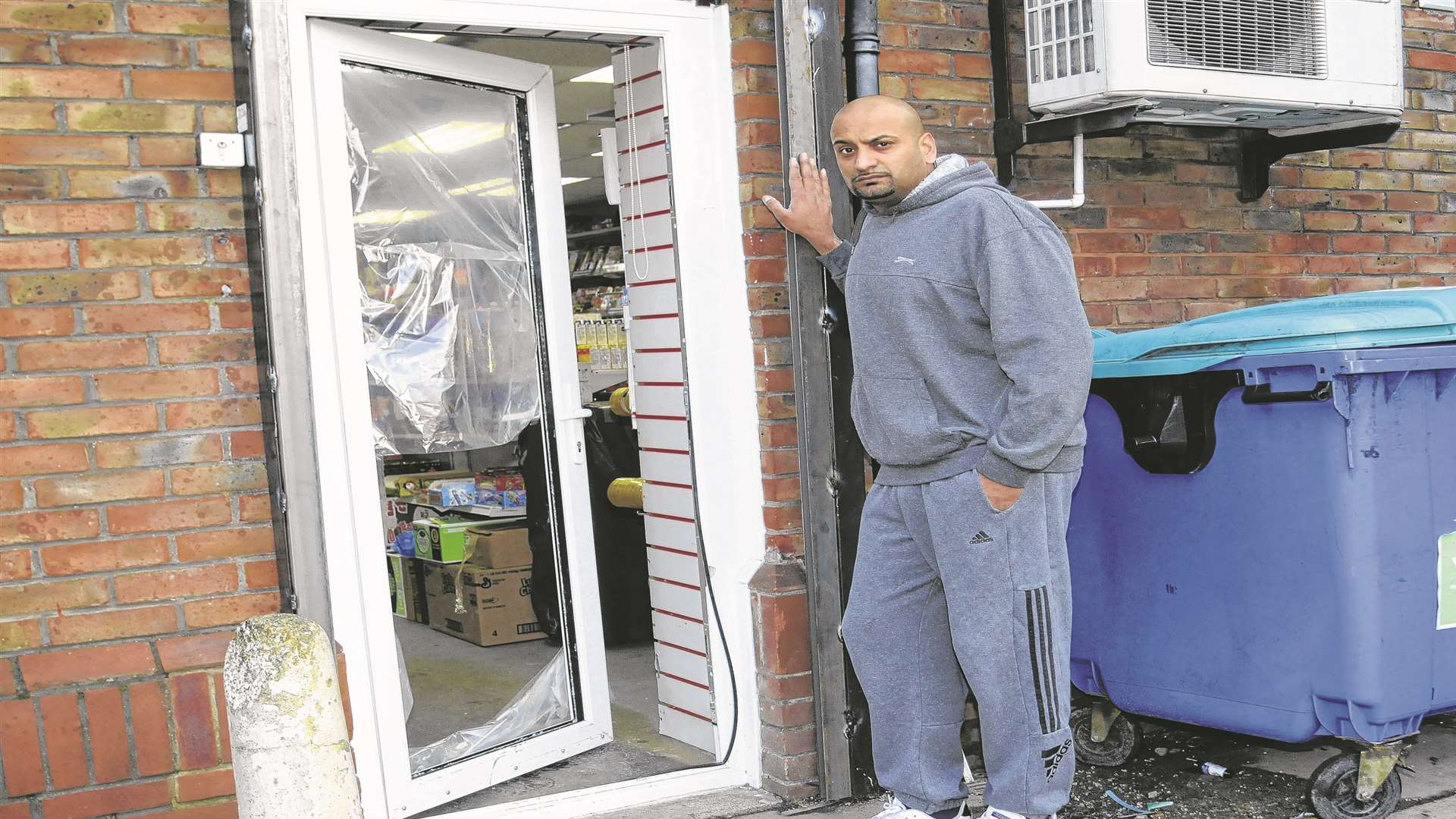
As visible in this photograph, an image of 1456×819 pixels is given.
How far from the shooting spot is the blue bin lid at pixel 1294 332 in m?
3.22

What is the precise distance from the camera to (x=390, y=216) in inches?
148

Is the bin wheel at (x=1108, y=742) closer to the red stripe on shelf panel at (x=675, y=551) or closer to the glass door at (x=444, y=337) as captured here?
the red stripe on shelf panel at (x=675, y=551)

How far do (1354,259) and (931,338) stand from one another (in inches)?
105

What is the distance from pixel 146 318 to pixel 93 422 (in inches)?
10.5

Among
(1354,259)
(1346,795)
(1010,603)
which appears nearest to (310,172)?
(1010,603)

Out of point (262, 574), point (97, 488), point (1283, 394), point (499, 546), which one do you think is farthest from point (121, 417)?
point (1283, 394)

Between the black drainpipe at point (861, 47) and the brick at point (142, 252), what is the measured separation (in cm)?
172

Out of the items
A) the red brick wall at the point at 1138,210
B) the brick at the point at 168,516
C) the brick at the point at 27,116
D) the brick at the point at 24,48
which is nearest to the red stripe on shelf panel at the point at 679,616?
the red brick wall at the point at 1138,210

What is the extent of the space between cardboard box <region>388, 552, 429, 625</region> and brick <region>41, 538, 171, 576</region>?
118 inches

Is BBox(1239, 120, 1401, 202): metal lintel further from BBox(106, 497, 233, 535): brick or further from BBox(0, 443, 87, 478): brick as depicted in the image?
BBox(0, 443, 87, 478): brick

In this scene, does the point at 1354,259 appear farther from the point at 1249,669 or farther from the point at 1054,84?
the point at 1249,669

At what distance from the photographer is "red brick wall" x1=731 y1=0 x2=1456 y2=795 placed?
365 cm

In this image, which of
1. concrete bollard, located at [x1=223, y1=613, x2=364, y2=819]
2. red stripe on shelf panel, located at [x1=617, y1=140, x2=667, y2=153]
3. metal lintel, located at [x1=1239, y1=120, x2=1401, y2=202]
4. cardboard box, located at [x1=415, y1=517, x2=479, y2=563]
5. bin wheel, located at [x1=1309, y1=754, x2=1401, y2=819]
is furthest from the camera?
cardboard box, located at [x1=415, y1=517, x2=479, y2=563]

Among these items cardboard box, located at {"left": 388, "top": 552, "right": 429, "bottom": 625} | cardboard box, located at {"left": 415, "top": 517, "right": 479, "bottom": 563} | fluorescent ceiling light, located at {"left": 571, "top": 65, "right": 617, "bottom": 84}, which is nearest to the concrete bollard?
cardboard box, located at {"left": 415, "top": 517, "right": 479, "bottom": 563}
